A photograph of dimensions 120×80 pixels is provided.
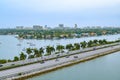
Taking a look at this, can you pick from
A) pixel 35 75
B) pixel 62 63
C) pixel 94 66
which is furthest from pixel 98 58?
pixel 35 75

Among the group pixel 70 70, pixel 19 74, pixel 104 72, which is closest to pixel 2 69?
pixel 19 74

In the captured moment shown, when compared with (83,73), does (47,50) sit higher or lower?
higher

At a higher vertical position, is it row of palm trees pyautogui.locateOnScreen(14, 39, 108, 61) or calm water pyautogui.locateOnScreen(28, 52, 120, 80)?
row of palm trees pyautogui.locateOnScreen(14, 39, 108, 61)

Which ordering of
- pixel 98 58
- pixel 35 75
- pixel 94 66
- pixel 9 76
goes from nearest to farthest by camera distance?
pixel 9 76, pixel 35 75, pixel 94 66, pixel 98 58

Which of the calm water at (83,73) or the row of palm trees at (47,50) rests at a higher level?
the row of palm trees at (47,50)

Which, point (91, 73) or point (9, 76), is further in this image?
point (91, 73)

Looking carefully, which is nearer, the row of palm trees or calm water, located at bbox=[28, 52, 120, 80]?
calm water, located at bbox=[28, 52, 120, 80]

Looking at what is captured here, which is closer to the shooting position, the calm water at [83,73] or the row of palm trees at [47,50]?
the calm water at [83,73]

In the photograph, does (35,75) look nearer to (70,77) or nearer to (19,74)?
(19,74)

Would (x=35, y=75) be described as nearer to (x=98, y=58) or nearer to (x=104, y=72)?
(x=104, y=72)

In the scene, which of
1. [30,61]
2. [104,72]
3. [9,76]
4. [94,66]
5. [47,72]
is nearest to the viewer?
[9,76]

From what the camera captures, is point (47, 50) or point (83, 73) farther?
point (47, 50)
